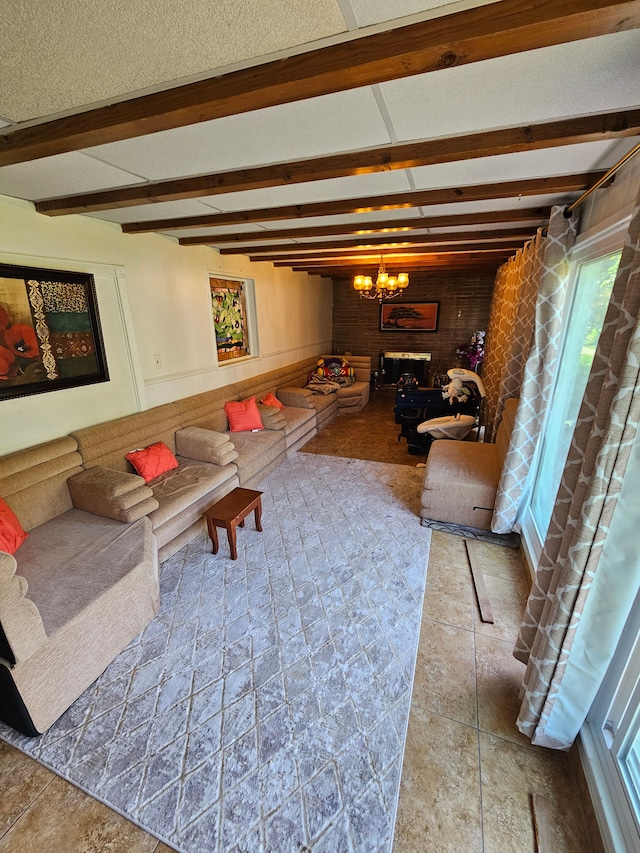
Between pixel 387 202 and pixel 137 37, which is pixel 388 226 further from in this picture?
pixel 137 37

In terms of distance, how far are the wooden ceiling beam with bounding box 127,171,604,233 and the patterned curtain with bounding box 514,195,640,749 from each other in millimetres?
1138

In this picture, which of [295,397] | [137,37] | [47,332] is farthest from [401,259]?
[137,37]

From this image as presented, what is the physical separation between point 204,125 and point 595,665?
2.51 meters

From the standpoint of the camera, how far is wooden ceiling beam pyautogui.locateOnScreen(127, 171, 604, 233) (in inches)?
76.4

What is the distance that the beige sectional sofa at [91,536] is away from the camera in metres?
1.51

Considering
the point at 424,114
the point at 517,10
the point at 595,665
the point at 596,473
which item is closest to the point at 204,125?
the point at 424,114

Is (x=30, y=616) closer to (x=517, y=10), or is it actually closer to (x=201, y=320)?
(x=517, y=10)

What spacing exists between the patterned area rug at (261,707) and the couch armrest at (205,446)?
838 millimetres

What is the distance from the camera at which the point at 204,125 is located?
1.33 meters

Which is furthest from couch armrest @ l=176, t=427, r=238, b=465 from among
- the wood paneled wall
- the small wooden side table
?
the wood paneled wall

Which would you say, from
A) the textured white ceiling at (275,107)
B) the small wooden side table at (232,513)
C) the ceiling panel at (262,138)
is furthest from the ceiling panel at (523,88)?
the small wooden side table at (232,513)

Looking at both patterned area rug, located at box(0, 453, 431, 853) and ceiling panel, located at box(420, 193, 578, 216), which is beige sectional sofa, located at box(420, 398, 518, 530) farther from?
ceiling panel, located at box(420, 193, 578, 216)

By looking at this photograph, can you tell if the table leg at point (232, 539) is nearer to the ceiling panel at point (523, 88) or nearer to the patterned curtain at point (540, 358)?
the patterned curtain at point (540, 358)

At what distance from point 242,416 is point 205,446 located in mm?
990
